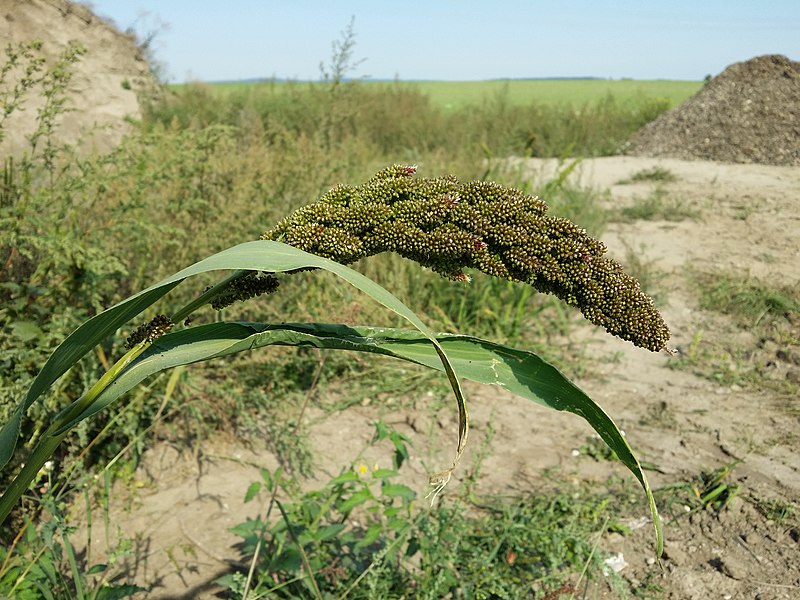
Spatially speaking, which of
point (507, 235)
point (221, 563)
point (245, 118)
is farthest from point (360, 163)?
point (507, 235)

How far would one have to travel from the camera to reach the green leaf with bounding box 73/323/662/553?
1.12 meters

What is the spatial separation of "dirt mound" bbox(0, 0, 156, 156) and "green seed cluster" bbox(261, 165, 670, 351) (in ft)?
15.1

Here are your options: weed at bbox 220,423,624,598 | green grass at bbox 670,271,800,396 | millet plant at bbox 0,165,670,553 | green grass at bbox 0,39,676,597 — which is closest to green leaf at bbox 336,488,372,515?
weed at bbox 220,423,624,598

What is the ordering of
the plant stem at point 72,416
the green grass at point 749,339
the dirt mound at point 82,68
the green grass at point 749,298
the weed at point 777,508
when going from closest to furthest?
the plant stem at point 72,416, the weed at point 777,508, the green grass at point 749,339, the green grass at point 749,298, the dirt mound at point 82,68

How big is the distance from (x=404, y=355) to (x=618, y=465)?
7.30ft

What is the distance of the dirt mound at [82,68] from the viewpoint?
17.7ft

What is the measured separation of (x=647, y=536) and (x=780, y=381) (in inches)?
69.8

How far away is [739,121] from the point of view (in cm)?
1172

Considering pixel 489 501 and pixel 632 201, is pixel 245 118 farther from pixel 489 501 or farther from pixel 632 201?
pixel 489 501

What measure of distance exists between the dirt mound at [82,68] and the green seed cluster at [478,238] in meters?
4.59

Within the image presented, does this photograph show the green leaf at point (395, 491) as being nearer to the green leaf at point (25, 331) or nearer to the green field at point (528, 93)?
the green leaf at point (25, 331)

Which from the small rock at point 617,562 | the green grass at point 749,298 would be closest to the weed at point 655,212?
the green grass at point 749,298

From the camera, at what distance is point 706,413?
3.52 meters

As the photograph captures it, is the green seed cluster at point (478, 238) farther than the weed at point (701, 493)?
No
